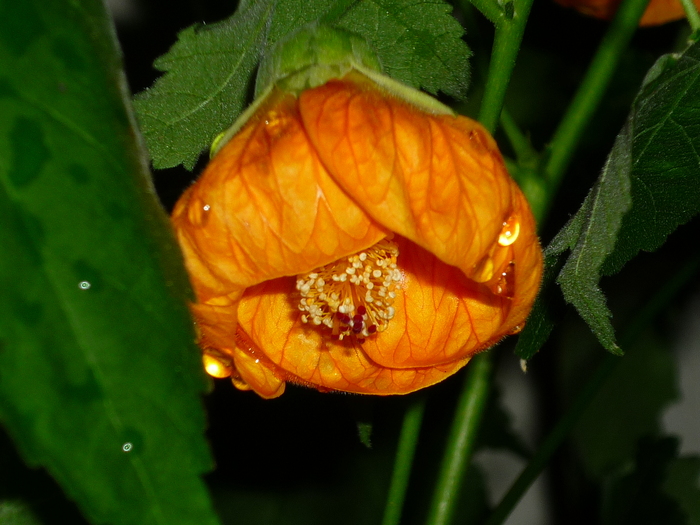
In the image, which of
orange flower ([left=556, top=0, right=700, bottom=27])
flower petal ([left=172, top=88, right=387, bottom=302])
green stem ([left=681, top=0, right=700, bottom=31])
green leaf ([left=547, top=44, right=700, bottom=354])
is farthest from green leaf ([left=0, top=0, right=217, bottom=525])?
orange flower ([left=556, top=0, right=700, bottom=27])

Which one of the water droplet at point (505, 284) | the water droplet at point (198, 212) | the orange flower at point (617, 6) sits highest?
the orange flower at point (617, 6)

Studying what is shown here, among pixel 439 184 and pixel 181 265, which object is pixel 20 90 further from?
pixel 439 184

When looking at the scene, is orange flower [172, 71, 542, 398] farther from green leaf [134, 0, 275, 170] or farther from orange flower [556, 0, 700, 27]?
orange flower [556, 0, 700, 27]

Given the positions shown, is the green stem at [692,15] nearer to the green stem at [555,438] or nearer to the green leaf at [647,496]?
the green stem at [555,438]

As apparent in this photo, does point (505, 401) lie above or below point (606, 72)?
below

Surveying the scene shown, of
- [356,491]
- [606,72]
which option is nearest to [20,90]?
[606,72]

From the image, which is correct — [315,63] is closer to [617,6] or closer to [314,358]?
[314,358]

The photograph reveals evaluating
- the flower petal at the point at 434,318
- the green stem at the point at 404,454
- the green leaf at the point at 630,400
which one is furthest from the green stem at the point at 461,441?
the green leaf at the point at 630,400

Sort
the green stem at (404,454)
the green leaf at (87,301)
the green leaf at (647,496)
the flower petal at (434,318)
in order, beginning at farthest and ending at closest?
the green leaf at (647,496) < the green stem at (404,454) < the flower petal at (434,318) < the green leaf at (87,301)
